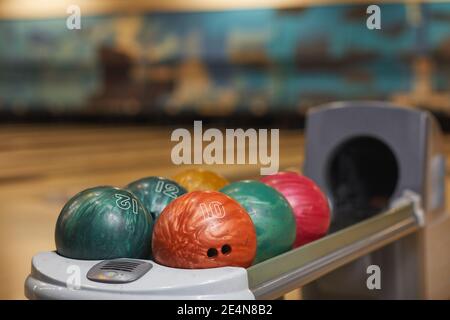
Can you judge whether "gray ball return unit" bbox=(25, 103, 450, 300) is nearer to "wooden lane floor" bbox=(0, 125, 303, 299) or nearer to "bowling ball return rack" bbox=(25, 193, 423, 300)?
"bowling ball return rack" bbox=(25, 193, 423, 300)

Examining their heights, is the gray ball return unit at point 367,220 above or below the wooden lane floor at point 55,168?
above

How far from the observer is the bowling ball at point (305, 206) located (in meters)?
1.44

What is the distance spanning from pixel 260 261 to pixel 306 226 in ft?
0.63

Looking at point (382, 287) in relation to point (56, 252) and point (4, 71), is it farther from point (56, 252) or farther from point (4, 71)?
point (4, 71)

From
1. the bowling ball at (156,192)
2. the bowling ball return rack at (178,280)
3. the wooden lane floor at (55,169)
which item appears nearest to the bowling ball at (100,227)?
the bowling ball return rack at (178,280)

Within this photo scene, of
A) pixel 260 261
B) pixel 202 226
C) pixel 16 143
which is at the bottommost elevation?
pixel 16 143

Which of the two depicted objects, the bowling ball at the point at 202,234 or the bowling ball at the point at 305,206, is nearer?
the bowling ball at the point at 202,234

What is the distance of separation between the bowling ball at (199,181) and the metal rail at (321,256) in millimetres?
257

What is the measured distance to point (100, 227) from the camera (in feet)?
3.69

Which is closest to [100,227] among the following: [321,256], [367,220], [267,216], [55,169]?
[267,216]

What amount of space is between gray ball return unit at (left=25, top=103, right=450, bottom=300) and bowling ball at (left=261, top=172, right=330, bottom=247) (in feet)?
0.15

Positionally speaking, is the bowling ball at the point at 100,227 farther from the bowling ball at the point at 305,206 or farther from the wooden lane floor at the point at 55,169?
the wooden lane floor at the point at 55,169

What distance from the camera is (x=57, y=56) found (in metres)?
9.51

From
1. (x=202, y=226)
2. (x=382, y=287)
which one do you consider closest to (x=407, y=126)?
(x=382, y=287)
